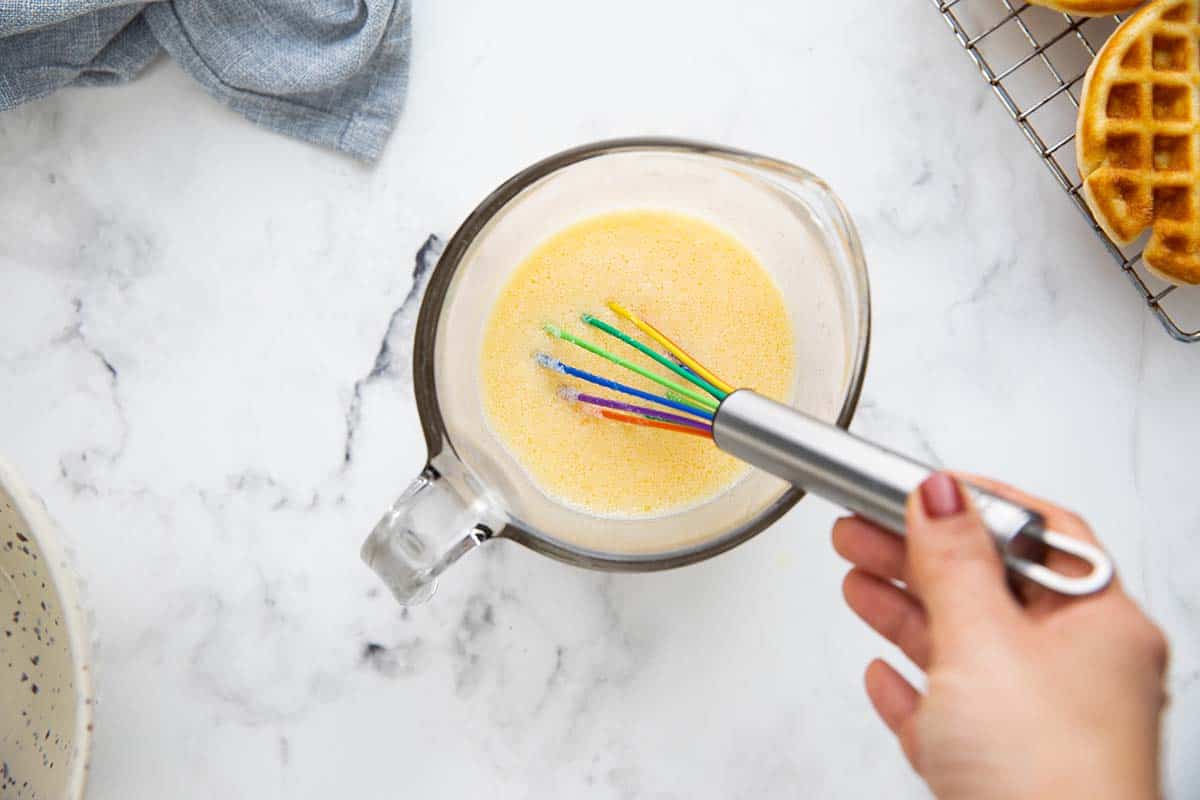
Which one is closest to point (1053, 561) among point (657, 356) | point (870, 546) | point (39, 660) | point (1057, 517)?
point (1057, 517)

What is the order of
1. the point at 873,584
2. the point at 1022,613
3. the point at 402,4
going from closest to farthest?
the point at 1022,613
the point at 873,584
the point at 402,4

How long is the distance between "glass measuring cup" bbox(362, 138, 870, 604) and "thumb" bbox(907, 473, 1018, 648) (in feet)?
0.62

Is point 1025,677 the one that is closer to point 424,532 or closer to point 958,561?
point 958,561

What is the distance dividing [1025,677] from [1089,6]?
620mm

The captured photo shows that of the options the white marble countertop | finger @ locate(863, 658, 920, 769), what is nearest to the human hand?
finger @ locate(863, 658, 920, 769)

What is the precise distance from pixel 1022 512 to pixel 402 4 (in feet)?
2.18

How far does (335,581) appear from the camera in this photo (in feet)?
3.12

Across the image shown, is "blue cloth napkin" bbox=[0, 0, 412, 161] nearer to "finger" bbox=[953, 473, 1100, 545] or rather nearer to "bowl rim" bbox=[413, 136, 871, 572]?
"bowl rim" bbox=[413, 136, 871, 572]

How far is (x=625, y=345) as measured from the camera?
0.85 m

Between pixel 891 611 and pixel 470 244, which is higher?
pixel 470 244

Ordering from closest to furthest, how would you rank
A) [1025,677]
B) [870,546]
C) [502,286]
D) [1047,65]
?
[1025,677], [870,546], [502,286], [1047,65]

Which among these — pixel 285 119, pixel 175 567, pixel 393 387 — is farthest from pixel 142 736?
pixel 285 119

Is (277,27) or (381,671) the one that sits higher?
(277,27)

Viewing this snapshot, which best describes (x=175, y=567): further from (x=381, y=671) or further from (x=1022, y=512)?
(x=1022, y=512)
